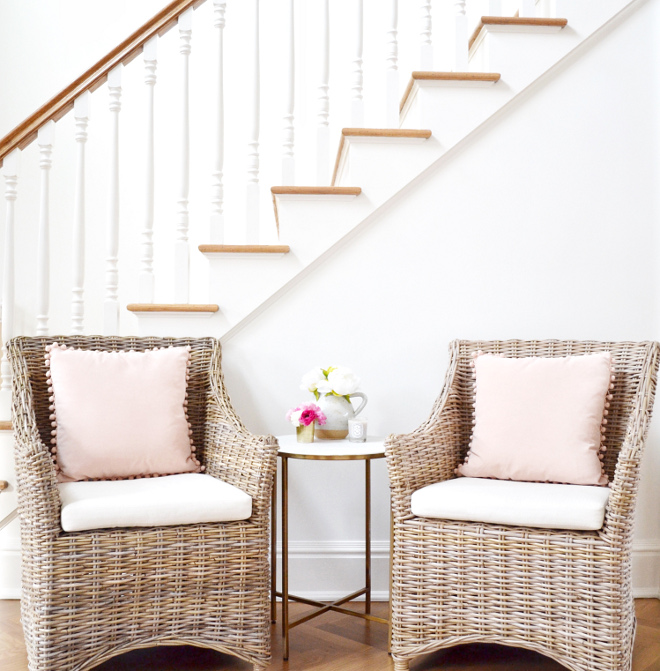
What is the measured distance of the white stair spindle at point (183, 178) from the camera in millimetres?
2521

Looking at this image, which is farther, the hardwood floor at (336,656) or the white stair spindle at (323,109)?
the white stair spindle at (323,109)

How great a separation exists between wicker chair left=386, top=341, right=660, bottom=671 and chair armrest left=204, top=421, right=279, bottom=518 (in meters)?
0.33

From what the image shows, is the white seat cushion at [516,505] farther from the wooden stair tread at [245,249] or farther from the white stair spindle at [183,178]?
the white stair spindle at [183,178]

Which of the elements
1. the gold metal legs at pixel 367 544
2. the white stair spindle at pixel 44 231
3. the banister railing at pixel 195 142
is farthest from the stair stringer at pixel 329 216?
the banister railing at pixel 195 142

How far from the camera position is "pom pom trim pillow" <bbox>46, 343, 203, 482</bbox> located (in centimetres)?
208

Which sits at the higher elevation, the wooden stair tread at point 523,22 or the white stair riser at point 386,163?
the wooden stair tread at point 523,22

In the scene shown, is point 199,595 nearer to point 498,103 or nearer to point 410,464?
point 410,464

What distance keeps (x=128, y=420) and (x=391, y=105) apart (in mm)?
1442

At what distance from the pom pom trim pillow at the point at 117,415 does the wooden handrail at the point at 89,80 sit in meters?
0.77

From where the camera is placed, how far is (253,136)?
2.54m

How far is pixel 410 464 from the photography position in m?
2.01

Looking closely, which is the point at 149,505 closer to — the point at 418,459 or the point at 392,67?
the point at 418,459

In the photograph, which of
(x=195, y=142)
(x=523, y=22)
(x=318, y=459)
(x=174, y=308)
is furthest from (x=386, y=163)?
(x=195, y=142)

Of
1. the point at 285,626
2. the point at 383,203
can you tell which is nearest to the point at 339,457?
the point at 285,626
